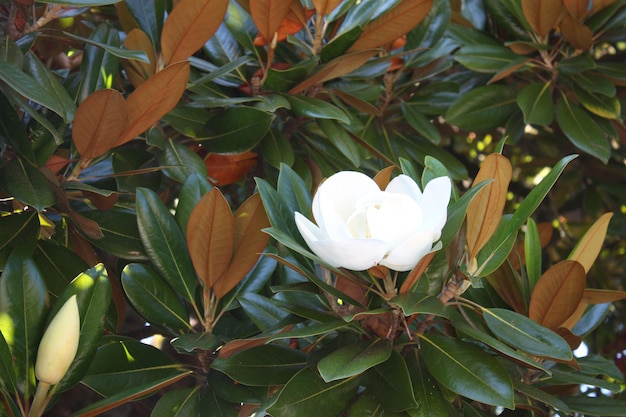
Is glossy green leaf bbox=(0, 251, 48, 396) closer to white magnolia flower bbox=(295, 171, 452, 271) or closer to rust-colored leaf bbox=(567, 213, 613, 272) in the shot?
white magnolia flower bbox=(295, 171, 452, 271)

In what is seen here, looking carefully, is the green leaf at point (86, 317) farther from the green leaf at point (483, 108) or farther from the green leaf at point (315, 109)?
the green leaf at point (483, 108)

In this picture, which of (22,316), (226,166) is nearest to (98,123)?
(22,316)

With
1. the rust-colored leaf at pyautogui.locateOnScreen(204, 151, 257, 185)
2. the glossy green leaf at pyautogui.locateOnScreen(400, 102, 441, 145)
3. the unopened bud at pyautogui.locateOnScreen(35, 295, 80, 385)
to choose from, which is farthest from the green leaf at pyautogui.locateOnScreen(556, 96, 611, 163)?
the unopened bud at pyautogui.locateOnScreen(35, 295, 80, 385)

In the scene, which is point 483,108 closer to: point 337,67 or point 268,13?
point 337,67

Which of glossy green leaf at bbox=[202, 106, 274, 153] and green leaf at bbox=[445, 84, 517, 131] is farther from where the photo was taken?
green leaf at bbox=[445, 84, 517, 131]

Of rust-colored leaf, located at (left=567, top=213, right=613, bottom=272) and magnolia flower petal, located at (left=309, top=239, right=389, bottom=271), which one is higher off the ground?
magnolia flower petal, located at (left=309, top=239, right=389, bottom=271)
